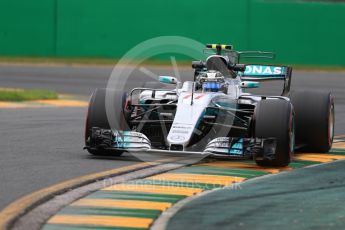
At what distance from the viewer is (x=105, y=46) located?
37.1 meters

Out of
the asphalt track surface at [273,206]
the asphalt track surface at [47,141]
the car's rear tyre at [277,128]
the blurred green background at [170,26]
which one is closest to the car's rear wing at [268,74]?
the car's rear tyre at [277,128]

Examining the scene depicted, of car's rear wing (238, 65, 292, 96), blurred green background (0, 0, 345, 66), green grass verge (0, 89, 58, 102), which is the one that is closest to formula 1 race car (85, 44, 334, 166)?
car's rear wing (238, 65, 292, 96)

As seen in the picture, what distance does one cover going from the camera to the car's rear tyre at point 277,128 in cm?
1156

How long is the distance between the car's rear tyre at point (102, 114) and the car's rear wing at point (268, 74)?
199 centimetres

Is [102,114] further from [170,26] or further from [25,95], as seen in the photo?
[170,26]

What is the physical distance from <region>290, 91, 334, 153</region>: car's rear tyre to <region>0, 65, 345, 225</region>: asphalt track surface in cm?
243

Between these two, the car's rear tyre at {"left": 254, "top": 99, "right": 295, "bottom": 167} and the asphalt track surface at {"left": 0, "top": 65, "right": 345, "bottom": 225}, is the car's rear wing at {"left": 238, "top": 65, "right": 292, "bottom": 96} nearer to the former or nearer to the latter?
the car's rear tyre at {"left": 254, "top": 99, "right": 295, "bottom": 167}

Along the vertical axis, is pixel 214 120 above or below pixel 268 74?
below

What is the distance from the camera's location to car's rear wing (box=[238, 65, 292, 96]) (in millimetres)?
13674

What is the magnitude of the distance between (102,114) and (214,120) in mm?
1359

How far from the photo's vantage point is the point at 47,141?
1396cm

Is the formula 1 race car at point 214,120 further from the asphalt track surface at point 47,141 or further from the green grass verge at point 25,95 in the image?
the green grass verge at point 25,95

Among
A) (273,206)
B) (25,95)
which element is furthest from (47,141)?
(25,95)

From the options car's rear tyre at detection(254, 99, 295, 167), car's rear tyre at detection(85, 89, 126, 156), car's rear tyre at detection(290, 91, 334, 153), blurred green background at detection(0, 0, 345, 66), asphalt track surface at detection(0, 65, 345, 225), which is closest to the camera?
asphalt track surface at detection(0, 65, 345, 225)
